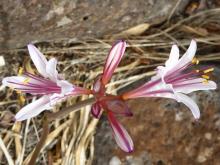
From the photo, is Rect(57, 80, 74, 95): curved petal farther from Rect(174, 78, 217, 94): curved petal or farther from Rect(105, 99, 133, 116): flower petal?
Rect(174, 78, 217, 94): curved petal

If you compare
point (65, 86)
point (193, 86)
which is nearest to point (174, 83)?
point (193, 86)

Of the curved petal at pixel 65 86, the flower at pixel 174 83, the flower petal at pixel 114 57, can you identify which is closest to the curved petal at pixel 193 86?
the flower at pixel 174 83

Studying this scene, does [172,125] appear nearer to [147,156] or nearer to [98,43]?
[147,156]

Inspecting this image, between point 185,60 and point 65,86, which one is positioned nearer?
point 65,86

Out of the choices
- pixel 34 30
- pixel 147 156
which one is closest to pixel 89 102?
pixel 147 156

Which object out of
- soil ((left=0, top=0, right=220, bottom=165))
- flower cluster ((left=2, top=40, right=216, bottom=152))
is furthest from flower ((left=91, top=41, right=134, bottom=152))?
soil ((left=0, top=0, right=220, bottom=165))

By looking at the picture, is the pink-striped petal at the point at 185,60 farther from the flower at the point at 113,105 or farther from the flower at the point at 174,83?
the flower at the point at 113,105

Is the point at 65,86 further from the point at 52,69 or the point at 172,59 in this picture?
the point at 172,59
